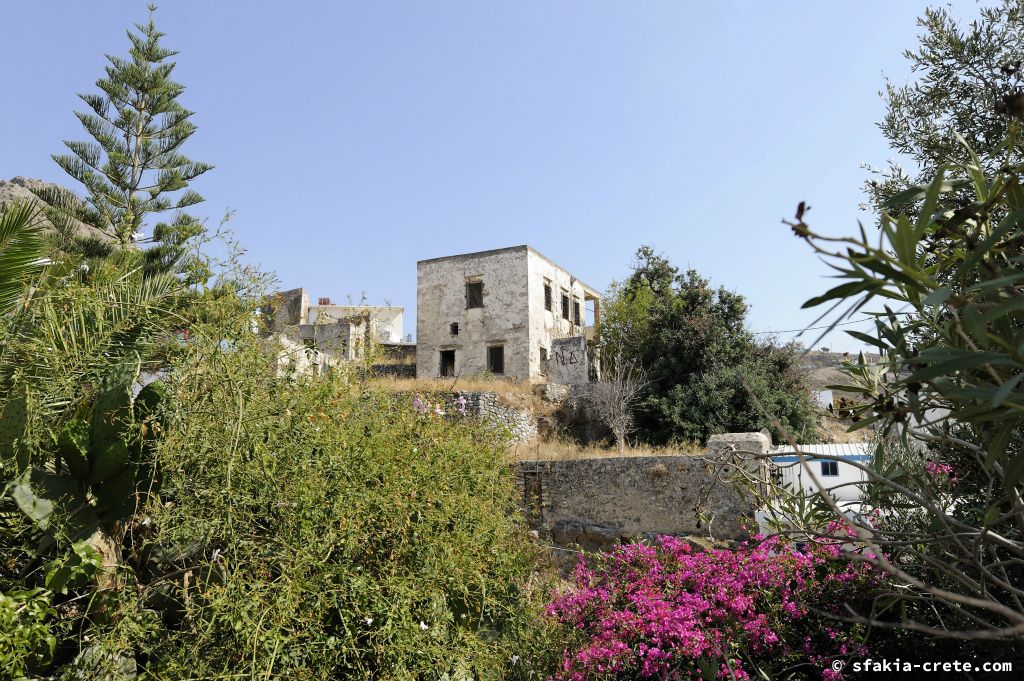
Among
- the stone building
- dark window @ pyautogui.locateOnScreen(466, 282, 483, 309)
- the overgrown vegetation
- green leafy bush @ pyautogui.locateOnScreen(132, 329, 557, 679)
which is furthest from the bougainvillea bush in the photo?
dark window @ pyautogui.locateOnScreen(466, 282, 483, 309)

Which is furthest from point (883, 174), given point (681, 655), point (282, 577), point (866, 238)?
point (282, 577)

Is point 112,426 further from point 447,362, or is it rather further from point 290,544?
point 447,362

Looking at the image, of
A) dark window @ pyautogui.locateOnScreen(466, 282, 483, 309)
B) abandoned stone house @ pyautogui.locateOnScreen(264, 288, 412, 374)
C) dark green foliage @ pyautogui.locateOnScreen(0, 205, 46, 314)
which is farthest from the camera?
dark window @ pyautogui.locateOnScreen(466, 282, 483, 309)

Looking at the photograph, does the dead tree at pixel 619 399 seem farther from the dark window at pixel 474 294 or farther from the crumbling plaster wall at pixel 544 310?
the dark window at pixel 474 294

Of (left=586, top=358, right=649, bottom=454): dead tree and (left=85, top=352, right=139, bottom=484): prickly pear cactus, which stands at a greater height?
(left=586, top=358, right=649, bottom=454): dead tree

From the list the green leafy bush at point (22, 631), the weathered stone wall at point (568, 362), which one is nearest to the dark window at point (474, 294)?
the weathered stone wall at point (568, 362)

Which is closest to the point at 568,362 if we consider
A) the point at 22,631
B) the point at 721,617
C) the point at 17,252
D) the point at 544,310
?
the point at 544,310

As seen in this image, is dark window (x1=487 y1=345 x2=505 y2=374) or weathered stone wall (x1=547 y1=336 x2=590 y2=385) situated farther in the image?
dark window (x1=487 y1=345 x2=505 y2=374)

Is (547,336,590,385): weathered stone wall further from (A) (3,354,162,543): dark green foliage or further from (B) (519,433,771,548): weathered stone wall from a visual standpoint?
(A) (3,354,162,543): dark green foliage

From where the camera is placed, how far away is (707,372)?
55.6 ft

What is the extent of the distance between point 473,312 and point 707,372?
29.4 ft

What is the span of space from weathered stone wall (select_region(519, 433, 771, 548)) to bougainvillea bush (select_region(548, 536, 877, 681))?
467 centimetres

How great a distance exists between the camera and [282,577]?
2686mm

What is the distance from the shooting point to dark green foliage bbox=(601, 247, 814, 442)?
15789 mm
